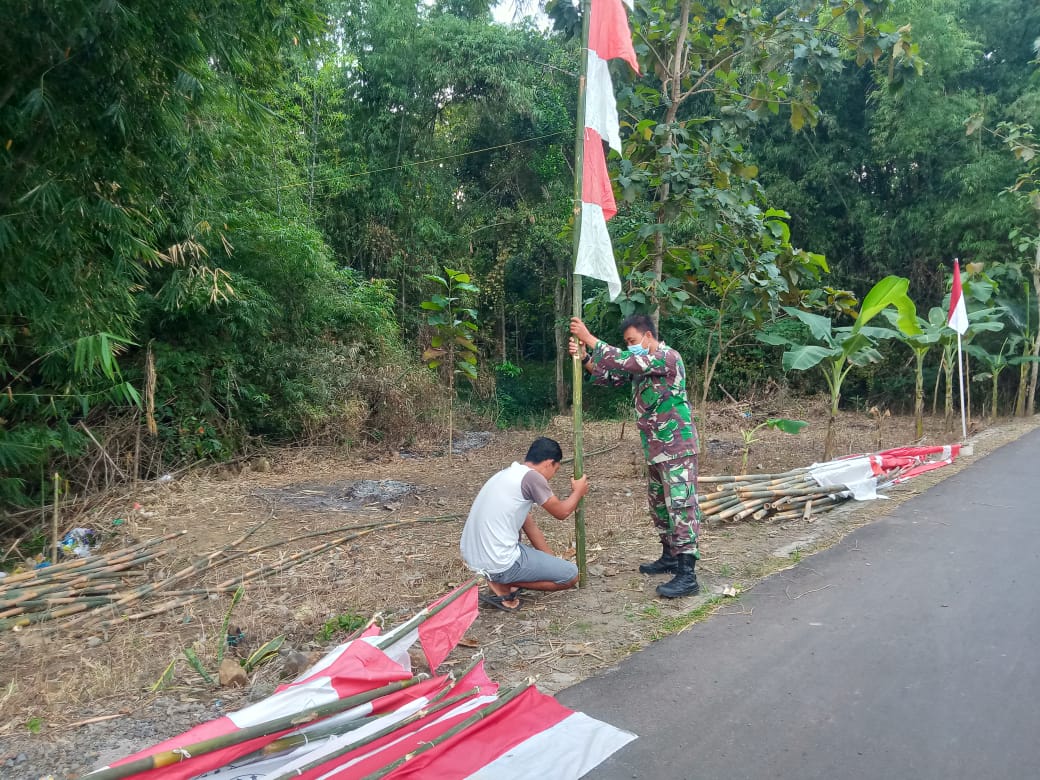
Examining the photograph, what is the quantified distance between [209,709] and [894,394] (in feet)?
53.9

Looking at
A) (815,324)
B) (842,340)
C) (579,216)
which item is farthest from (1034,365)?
(579,216)

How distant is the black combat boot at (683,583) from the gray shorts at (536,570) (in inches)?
22.6

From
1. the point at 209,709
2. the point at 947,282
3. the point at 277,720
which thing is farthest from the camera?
the point at 947,282

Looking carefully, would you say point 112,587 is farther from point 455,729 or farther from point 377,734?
point 455,729

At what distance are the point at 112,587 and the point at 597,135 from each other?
4.52 m

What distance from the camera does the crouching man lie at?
438cm

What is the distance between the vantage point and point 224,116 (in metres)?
7.70

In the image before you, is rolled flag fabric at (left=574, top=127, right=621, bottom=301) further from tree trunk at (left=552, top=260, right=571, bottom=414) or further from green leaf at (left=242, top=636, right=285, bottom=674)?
tree trunk at (left=552, top=260, right=571, bottom=414)

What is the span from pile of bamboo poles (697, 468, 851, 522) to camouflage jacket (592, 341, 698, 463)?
183cm

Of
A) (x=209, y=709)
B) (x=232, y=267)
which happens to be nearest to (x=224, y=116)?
(x=232, y=267)

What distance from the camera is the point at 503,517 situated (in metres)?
4.39

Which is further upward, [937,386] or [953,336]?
[953,336]

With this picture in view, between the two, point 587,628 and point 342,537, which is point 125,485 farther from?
point 587,628

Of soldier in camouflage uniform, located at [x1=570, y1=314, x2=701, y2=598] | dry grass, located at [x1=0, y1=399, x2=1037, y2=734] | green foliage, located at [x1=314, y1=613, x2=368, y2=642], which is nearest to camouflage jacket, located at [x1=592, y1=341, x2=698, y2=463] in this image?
soldier in camouflage uniform, located at [x1=570, y1=314, x2=701, y2=598]
